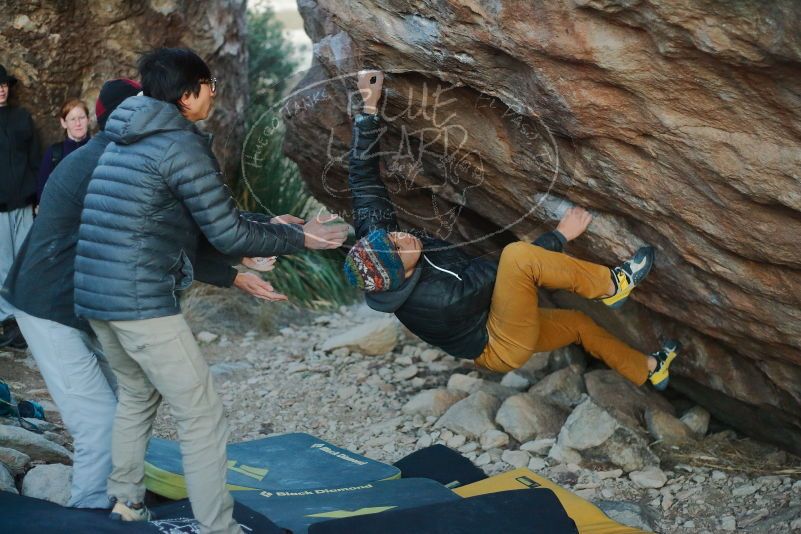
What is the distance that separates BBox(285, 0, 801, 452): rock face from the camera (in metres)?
2.91

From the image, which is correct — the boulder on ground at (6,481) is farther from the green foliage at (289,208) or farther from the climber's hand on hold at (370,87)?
the green foliage at (289,208)

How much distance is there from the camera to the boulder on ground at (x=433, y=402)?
553 centimetres

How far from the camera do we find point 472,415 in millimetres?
5242

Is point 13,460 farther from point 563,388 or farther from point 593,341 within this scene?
point 563,388

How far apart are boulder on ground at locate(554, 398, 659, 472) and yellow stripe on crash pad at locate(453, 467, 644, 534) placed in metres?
0.63

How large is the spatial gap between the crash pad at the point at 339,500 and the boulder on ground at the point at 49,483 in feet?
2.25

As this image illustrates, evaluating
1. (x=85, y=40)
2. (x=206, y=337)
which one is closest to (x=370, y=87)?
(x=85, y=40)

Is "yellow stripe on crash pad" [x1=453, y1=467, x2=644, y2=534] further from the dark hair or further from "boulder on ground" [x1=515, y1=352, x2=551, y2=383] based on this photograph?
the dark hair

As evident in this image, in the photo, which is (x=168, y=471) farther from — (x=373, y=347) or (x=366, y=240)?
(x=373, y=347)

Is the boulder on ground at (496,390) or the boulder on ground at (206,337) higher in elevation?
the boulder on ground at (496,390)

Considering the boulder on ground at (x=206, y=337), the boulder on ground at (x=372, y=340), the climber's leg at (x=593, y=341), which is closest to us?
the climber's leg at (x=593, y=341)

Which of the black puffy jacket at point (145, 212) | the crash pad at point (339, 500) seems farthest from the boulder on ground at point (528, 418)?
the black puffy jacket at point (145, 212)

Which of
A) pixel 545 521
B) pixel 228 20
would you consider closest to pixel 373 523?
pixel 545 521

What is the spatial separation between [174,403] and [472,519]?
1159mm
